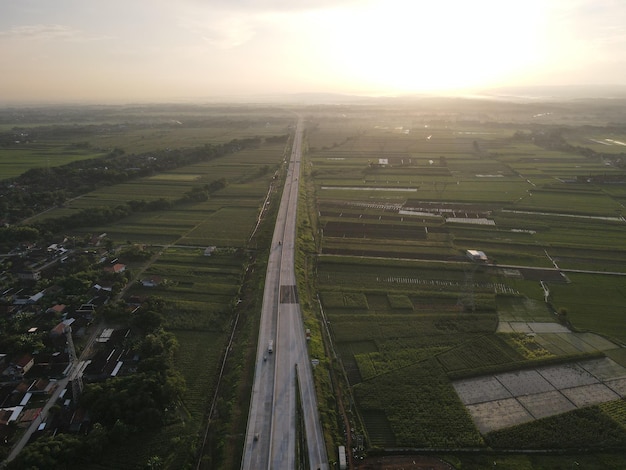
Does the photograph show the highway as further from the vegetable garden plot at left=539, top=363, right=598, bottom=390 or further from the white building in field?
the white building in field

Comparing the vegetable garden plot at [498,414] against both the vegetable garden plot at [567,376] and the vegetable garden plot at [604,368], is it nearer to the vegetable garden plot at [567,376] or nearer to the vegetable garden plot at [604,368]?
the vegetable garden plot at [567,376]

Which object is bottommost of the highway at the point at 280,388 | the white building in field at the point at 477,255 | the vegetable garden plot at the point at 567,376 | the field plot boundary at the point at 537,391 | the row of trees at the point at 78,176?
the vegetable garden plot at the point at 567,376

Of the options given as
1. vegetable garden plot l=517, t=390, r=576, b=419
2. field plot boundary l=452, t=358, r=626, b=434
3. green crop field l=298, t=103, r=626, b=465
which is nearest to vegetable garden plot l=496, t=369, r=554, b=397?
field plot boundary l=452, t=358, r=626, b=434

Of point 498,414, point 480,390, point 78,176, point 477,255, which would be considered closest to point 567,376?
point 480,390

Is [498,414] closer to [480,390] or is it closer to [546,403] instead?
[480,390]

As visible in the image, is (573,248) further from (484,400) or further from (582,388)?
(484,400)

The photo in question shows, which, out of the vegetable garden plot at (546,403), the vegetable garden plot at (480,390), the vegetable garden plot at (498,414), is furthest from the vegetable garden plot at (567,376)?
the vegetable garden plot at (498,414)
